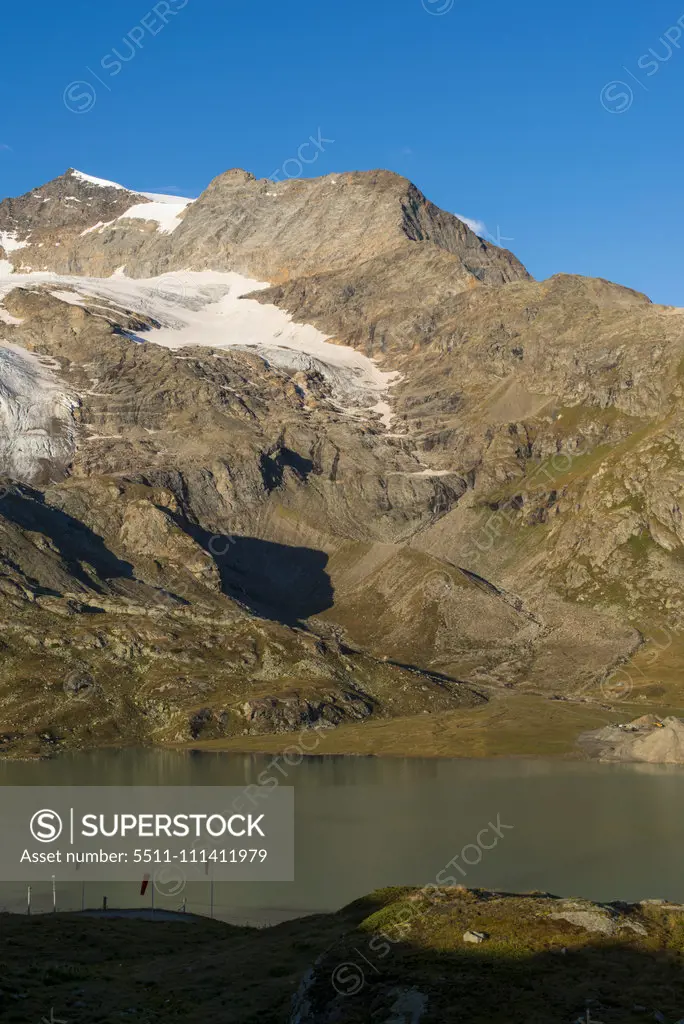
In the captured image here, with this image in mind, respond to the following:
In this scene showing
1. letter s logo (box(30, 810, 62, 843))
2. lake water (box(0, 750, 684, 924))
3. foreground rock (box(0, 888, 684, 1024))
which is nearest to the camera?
foreground rock (box(0, 888, 684, 1024))

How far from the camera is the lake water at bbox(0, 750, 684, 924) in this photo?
9469 centimetres

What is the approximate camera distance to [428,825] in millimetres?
129625

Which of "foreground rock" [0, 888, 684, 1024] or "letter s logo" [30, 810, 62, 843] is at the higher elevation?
"letter s logo" [30, 810, 62, 843]

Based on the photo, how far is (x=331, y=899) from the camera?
9238 cm

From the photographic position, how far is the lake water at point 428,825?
9469 cm

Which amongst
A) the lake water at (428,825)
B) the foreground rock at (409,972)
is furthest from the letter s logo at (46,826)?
the foreground rock at (409,972)

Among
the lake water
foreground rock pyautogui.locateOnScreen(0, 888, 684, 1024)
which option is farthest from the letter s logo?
foreground rock pyautogui.locateOnScreen(0, 888, 684, 1024)

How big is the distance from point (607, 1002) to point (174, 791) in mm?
119982

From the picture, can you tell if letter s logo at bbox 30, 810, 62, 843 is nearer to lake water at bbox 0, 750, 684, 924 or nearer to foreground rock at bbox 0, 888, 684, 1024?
lake water at bbox 0, 750, 684, 924

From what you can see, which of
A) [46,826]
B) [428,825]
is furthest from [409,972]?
[428,825]

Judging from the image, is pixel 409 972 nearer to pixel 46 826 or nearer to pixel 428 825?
pixel 46 826

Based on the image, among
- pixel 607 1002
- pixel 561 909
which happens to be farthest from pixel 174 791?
pixel 607 1002

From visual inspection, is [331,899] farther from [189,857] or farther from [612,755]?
[612,755]

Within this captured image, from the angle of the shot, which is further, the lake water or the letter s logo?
the letter s logo
